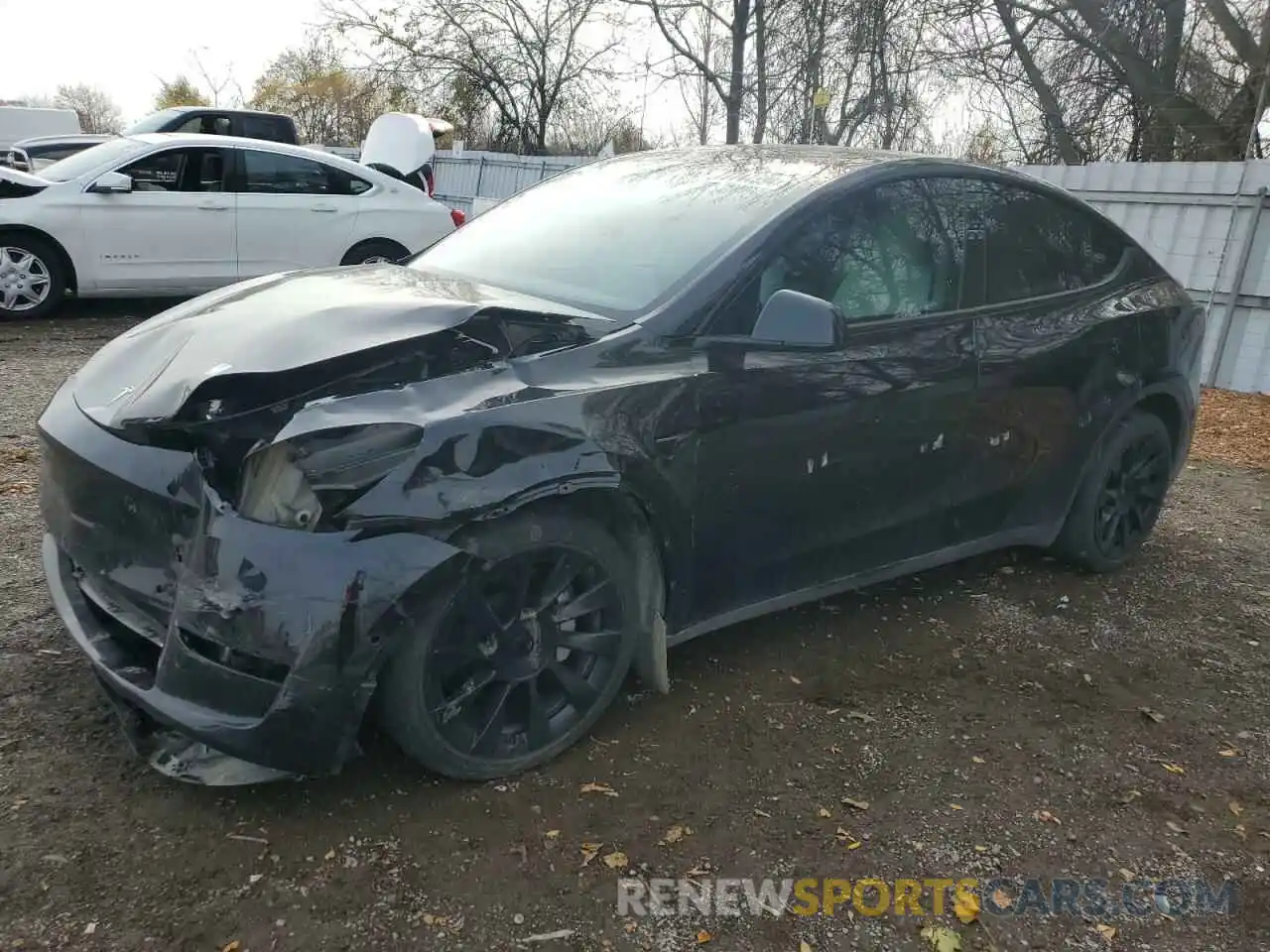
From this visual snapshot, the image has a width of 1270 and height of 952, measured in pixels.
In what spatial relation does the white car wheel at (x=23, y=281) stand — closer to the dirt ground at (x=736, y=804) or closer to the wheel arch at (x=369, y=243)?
the wheel arch at (x=369, y=243)

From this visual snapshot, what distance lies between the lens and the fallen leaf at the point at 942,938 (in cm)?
220

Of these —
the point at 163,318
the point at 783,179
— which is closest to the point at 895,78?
the point at 783,179

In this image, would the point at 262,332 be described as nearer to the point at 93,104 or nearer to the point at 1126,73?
the point at 1126,73

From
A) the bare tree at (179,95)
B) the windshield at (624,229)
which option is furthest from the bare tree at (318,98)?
the windshield at (624,229)

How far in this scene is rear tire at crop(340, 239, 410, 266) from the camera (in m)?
9.57

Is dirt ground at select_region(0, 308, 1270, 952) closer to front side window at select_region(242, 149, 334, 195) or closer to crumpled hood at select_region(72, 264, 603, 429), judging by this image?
crumpled hood at select_region(72, 264, 603, 429)

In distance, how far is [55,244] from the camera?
26.7 feet

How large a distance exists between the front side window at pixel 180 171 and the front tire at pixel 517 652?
7555 mm

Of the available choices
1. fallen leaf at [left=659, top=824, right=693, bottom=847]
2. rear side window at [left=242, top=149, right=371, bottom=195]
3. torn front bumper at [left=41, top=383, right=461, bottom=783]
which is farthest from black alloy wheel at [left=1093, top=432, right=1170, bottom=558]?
rear side window at [left=242, top=149, right=371, bottom=195]

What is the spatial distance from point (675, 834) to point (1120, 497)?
2.79 meters

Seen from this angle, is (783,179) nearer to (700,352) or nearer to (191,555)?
(700,352)

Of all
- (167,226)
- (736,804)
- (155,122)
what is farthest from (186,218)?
(736,804)

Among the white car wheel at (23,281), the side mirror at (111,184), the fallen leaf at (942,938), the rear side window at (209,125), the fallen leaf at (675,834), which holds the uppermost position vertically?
the rear side window at (209,125)

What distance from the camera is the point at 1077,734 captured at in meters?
3.10
